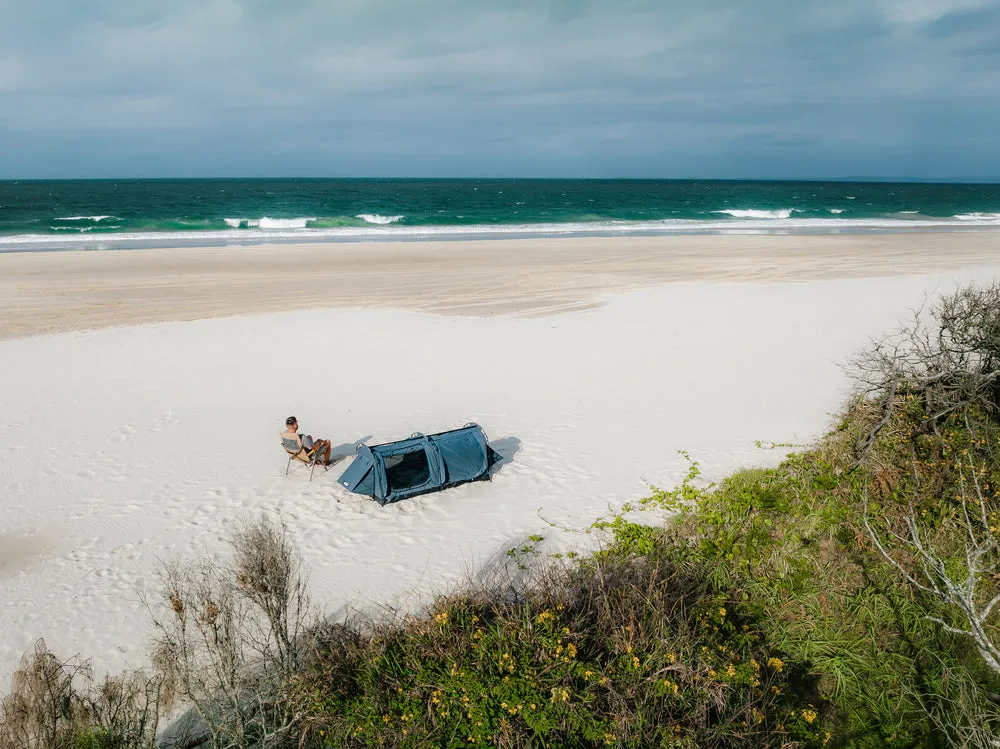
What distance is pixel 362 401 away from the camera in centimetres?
1252

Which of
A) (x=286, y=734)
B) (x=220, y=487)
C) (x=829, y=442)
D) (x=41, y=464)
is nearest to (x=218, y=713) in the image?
(x=286, y=734)

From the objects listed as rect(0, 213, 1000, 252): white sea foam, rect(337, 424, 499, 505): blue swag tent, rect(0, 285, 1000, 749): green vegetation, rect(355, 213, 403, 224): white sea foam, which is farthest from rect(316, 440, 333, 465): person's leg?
rect(355, 213, 403, 224): white sea foam

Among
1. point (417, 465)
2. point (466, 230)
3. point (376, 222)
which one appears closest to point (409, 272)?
point (417, 465)

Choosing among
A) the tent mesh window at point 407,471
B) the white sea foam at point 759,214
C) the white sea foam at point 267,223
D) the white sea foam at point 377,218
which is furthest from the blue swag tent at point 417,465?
the white sea foam at point 759,214

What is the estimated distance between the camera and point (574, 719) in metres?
4.89

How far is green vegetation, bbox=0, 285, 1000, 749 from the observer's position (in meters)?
4.96

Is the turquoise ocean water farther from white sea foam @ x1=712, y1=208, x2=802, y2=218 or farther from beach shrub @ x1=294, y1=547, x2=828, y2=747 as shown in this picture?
beach shrub @ x1=294, y1=547, x2=828, y2=747

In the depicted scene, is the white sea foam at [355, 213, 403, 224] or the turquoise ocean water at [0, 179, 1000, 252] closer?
the turquoise ocean water at [0, 179, 1000, 252]

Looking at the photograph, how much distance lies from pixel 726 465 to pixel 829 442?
1.61m

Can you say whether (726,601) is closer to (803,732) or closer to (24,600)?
(803,732)

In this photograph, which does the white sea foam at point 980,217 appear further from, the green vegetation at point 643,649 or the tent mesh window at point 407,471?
the tent mesh window at point 407,471

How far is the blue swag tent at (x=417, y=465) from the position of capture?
28.8ft

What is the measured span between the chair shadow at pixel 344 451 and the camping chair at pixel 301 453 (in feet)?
0.97

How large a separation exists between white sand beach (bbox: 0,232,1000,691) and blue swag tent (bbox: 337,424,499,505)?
265 millimetres
